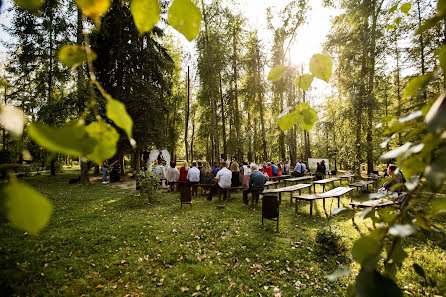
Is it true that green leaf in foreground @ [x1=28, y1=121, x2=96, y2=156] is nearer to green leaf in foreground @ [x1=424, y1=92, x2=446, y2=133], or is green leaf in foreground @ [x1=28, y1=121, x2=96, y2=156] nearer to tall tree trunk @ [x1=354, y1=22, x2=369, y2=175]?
green leaf in foreground @ [x1=424, y1=92, x2=446, y2=133]

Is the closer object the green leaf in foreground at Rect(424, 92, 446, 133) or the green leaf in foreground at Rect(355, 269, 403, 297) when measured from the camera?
the green leaf in foreground at Rect(424, 92, 446, 133)

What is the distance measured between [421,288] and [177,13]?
17.1 ft

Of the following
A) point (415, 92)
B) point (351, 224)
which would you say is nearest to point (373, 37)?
point (351, 224)

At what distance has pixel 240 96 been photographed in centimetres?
2183

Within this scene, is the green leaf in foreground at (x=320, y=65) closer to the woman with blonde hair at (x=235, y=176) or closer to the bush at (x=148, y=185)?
the bush at (x=148, y=185)

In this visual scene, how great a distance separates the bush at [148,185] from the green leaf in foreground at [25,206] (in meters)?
8.69

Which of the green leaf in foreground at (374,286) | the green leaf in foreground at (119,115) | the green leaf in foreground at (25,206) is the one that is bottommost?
the green leaf in foreground at (374,286)

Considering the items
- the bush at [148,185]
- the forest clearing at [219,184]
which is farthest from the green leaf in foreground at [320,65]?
the bush at [148,185]

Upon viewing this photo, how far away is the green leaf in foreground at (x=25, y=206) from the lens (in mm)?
317

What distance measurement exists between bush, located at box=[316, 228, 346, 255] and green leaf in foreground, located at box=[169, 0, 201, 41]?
5349 mm

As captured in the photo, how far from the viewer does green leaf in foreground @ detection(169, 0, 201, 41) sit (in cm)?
59

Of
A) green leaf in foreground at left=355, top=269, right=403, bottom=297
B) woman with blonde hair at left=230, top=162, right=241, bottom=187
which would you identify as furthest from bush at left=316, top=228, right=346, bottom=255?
woman with blonde hair at left=230, top=162, right=241, bottom=187

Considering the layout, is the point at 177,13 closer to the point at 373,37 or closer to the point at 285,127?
the point at 285,127

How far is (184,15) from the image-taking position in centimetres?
59
